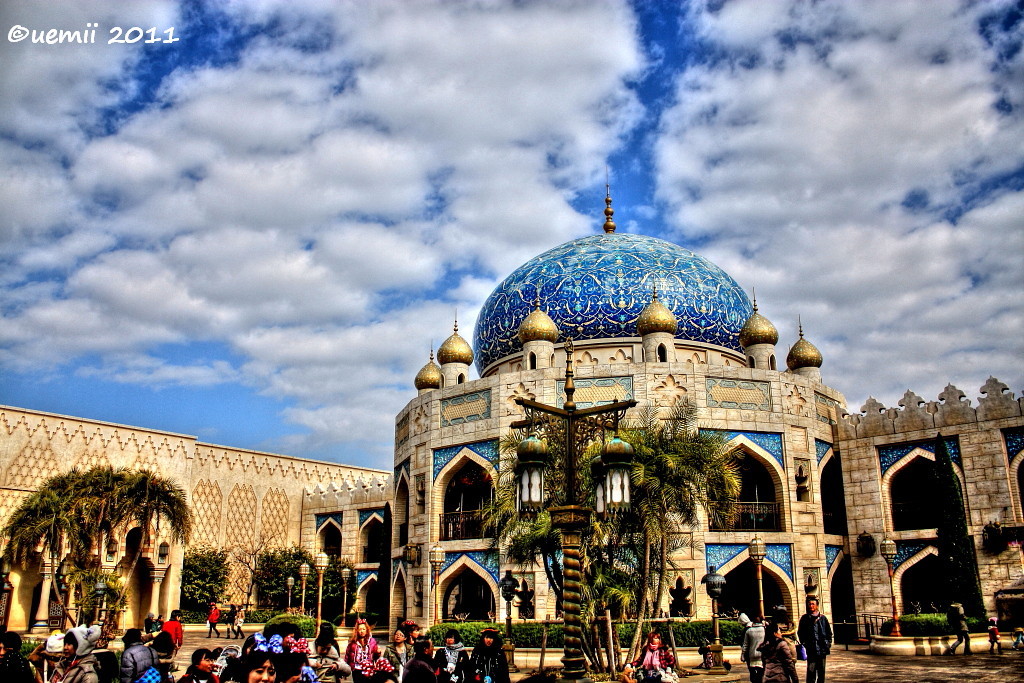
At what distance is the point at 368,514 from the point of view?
2941cm

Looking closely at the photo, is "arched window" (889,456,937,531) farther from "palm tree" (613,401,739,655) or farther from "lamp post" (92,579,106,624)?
"lamp post" (92,579,106,624)

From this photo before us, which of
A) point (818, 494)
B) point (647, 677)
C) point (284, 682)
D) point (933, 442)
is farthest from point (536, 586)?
point (284, 682)

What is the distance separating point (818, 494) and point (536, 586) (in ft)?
23.2

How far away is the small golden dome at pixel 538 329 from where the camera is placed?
72.3 ft

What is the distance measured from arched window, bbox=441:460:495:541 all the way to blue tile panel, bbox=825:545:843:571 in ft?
26.3

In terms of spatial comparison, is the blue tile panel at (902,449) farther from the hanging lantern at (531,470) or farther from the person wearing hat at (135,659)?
the person wearing hat at (135,659)

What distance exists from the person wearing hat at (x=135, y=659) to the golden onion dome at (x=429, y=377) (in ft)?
59.7

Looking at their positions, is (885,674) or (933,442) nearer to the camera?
(885,674)

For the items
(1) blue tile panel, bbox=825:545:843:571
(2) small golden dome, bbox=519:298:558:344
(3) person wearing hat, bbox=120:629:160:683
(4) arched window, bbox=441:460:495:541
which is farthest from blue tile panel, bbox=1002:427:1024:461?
(3) person wearing hat, bbox=120:629:160:683

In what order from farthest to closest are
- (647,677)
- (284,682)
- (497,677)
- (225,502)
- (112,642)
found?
(225,502) → (112,642) → (647,677) → (497,677) → (284,682)

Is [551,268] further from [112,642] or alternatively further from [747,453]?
[112,642]

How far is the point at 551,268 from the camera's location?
25.2 m

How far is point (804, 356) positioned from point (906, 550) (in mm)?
5541

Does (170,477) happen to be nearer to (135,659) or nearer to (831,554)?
(831,554)
